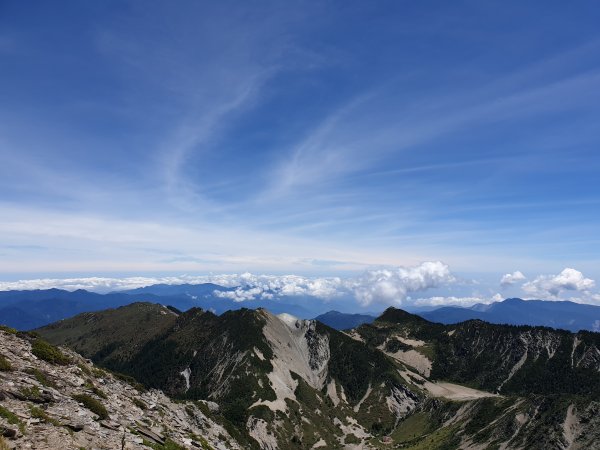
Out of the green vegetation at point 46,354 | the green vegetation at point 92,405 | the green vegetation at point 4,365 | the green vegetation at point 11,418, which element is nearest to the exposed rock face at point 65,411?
the green vegetation at point 11,418

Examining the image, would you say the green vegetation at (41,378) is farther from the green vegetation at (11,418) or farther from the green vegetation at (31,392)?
the green vegetation at (11,418)

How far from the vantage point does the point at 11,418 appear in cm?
2539

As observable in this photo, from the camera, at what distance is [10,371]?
35125 millimetres

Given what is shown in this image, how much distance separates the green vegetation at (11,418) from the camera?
2494 centimetres

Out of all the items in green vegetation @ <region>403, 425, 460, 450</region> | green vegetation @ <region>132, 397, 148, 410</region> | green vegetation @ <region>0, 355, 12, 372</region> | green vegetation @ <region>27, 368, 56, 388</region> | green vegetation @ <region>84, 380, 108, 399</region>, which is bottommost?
green vegetation @ <region>403, 425, 460, 450</region>

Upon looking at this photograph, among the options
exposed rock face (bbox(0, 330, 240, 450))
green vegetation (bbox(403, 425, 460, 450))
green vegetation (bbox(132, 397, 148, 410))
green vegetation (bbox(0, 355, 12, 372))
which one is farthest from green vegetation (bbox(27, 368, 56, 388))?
green vegetation (bbox(403, 425, 460, 450))

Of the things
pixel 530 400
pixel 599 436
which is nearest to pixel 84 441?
pixel 599 436

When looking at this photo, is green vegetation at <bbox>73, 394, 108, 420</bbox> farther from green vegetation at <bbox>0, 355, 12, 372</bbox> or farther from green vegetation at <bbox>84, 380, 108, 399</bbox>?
green vegetation at <bbox>0, 355, 12, 372</bbox>

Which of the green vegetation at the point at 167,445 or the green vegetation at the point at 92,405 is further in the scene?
the green vegetation at the point at 92,405

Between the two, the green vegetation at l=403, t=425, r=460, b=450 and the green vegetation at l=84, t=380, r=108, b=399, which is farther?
the green vegetation at l=403, t=425, r=460, b=450

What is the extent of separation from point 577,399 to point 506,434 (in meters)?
29.8

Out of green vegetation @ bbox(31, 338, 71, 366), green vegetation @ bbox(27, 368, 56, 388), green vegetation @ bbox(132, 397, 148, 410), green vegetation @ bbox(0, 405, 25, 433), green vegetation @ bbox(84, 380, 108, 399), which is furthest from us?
green vegetation @ bbox(132, 397, 148, 410)

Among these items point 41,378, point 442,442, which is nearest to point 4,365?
point 41,378

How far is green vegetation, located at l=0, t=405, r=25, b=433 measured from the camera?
24938 millimetres
